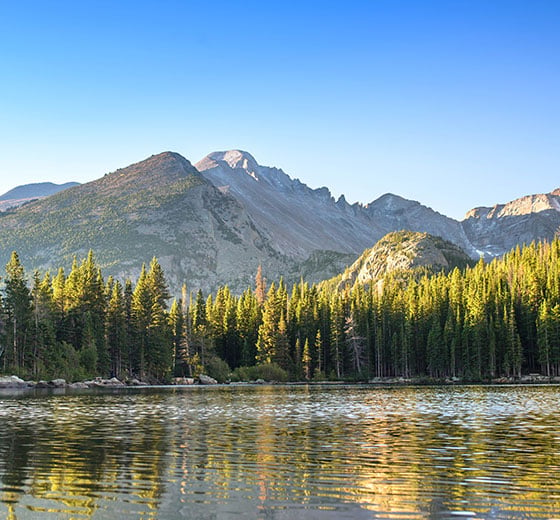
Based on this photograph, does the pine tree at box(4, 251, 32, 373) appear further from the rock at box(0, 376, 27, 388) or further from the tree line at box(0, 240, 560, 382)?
the rock at box(0, 376, 27, 388)

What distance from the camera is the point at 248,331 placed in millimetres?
149375

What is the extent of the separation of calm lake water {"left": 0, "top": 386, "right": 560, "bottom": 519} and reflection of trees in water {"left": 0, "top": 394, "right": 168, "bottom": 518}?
0.04 m

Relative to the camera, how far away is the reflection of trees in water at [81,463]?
53.4 feet

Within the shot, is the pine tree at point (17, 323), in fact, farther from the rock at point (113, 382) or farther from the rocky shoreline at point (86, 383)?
the rock at point (113, 382)

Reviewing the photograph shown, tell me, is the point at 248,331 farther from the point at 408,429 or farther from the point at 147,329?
the point at 408,429

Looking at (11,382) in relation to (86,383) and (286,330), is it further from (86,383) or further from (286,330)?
(286,330)

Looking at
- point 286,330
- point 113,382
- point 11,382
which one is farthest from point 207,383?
point 11,382

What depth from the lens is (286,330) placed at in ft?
467

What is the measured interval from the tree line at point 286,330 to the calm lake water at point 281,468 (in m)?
67.0

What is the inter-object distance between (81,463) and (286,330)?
121 metres

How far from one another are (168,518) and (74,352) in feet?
302

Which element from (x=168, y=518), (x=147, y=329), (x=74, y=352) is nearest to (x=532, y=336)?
(x=147, y=329)

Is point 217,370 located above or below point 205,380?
above

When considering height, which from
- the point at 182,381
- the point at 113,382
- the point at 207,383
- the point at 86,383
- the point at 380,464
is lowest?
the point at 207,383
